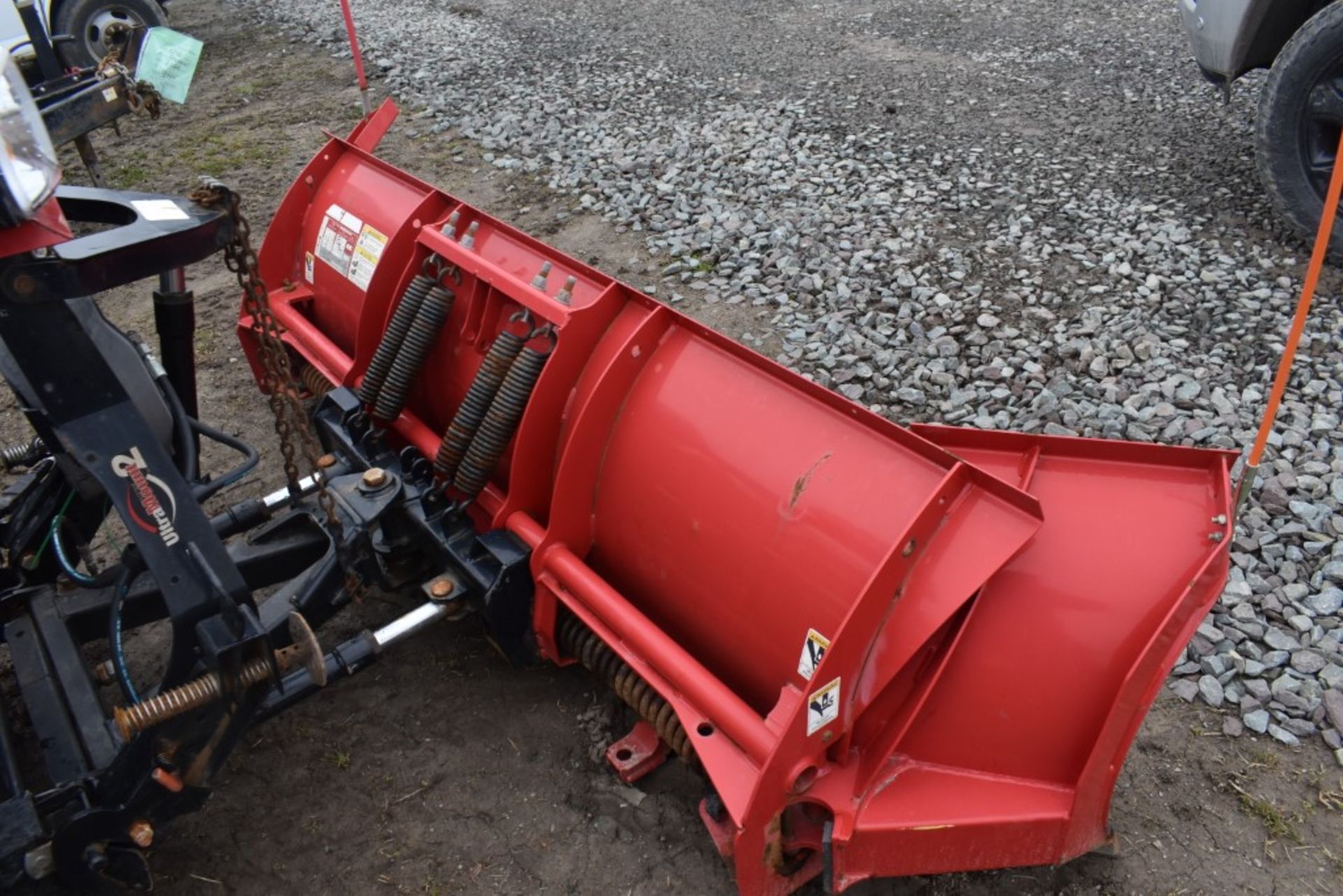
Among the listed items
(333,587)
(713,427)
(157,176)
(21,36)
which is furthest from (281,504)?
(21,36)

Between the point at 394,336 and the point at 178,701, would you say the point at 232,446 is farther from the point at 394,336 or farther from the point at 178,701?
the point at 178,701

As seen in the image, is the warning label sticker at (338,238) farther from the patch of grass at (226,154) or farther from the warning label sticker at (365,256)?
the patch of grass at (226,154)

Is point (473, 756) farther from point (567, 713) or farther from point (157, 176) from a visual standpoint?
point (157, 176)

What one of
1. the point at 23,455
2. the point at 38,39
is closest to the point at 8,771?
the point at 23,455

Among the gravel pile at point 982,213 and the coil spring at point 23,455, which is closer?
the coil spring at point 23,455

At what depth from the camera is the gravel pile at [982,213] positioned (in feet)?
11.7

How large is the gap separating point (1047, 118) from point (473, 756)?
18.7 ft

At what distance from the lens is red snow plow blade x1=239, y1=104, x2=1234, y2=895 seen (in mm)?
2016

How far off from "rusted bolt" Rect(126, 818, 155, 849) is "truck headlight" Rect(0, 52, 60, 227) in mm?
1456

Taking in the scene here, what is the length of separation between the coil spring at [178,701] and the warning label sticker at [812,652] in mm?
1330

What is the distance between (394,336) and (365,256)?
50 centimetres

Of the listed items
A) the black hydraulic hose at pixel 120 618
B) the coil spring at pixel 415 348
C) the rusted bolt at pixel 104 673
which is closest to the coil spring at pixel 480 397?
the coil spring at pixel 415 348

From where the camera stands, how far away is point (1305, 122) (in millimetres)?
4676

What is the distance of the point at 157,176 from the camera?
7.40 meters
